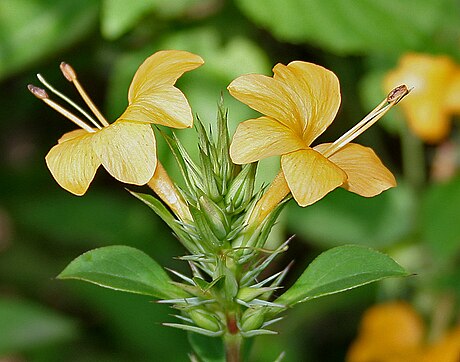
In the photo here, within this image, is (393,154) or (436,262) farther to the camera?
(393,154)

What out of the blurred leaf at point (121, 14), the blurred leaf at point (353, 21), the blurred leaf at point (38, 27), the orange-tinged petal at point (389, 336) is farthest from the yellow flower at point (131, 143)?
the orange-tinged petal at point (389, 336)

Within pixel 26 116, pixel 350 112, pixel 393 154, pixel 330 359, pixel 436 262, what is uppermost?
pixel 26 116

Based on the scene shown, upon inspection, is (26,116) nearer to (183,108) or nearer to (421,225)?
(421,225)

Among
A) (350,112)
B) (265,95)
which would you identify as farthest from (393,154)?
(265,95)

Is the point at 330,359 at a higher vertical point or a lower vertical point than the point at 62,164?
lower

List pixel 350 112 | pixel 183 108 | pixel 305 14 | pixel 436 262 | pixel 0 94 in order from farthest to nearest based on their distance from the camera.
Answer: pixel 0 94
pixel 350 112
pixel 436 262
pixel 305 14
pixel 183 108

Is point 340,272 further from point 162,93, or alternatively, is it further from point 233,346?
point 162,93

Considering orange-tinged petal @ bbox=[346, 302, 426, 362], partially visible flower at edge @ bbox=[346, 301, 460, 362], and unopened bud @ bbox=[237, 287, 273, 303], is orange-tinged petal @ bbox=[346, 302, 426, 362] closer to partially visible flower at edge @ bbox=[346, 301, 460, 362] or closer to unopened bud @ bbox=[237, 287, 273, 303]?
partially visible flower at edge @ bbox=[346, 301, 460, 362]

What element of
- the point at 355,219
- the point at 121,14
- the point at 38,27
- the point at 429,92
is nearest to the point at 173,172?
the point at 121,14
